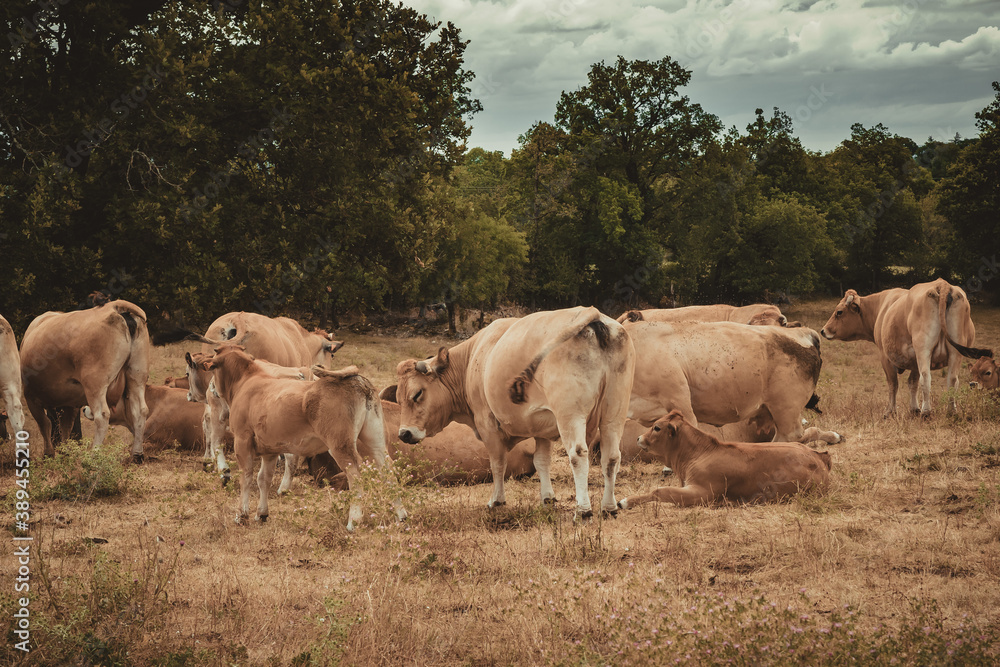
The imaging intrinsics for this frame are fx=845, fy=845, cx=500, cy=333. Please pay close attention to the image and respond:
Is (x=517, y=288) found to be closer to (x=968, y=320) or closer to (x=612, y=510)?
(x=968, y=320)

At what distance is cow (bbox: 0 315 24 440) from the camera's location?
10555 millimetres

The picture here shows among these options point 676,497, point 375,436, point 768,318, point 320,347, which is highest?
point 768,318

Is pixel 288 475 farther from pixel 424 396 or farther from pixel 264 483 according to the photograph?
pixel 424 396

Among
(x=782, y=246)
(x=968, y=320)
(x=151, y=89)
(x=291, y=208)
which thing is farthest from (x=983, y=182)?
(x=151, y=89)

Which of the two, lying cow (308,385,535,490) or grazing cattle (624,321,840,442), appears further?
grazing cattle (624,321,840,442)

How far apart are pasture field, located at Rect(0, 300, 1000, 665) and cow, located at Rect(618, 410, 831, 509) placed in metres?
0.31

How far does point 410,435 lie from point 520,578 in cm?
351

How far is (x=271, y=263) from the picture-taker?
53.0ft

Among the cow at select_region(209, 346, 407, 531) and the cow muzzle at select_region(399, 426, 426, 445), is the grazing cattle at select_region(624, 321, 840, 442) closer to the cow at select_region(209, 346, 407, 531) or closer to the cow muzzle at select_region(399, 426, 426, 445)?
the cow muzzle at select_region(399, 426, 426, 445)

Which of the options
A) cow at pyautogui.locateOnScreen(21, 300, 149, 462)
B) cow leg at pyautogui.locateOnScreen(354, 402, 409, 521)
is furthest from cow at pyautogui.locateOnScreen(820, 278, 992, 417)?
cow at pyautogui.locateOnScreen(21, 300, 149, 462)

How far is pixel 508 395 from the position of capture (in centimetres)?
859

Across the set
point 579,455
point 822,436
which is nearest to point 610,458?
point 579,455

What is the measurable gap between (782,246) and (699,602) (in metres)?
43.5

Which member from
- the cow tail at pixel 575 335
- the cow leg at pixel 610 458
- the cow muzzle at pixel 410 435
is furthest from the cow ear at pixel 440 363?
the cow leg at pixel 610 458
